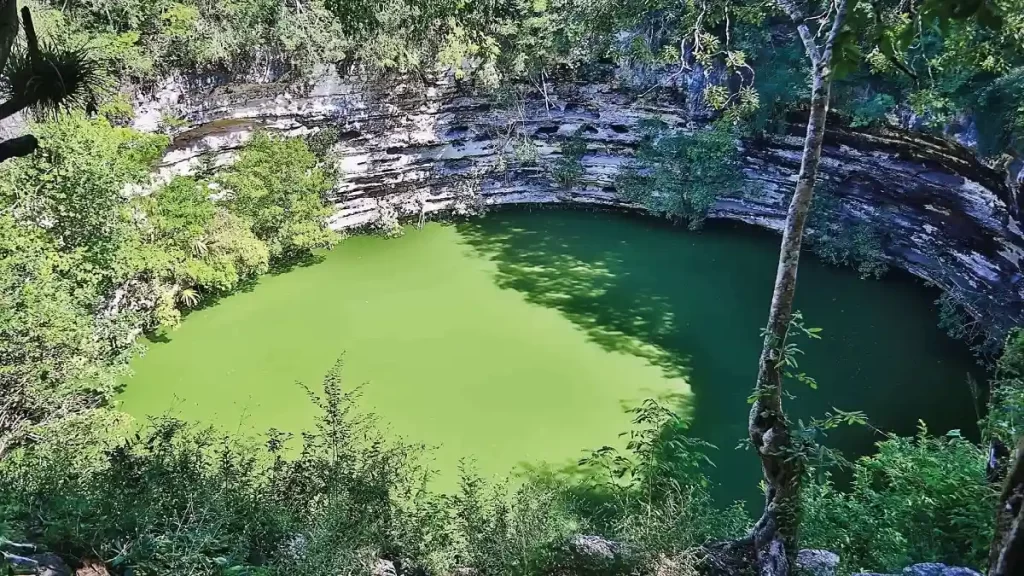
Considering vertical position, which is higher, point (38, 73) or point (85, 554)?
point (38, 73)

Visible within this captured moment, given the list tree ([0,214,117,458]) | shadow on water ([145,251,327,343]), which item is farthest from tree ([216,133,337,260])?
tree ([0,214,117,458])

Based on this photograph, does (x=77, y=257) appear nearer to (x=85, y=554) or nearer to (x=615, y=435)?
(x=85, y=554)

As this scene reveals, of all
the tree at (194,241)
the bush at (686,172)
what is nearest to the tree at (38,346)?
the tree at (194,241)

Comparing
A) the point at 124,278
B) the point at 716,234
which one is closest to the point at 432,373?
the point at 124,278

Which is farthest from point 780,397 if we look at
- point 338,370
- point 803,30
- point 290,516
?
point 338,370

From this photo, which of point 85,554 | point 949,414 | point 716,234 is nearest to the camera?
point 85,554

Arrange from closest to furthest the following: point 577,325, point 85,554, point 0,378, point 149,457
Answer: point 85,554 → point 149,457 → point 0,378 → point 577,325
